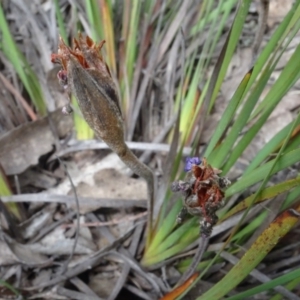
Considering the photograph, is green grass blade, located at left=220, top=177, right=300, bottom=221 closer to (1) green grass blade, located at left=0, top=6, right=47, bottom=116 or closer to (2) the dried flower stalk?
(2) the dried flower stalk

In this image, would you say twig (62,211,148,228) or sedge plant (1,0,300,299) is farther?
twig (62,211,148,228)

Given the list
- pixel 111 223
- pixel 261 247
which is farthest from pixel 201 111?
pixel 261 247

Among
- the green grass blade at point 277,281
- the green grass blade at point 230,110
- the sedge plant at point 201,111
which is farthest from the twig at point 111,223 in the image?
the green grass blade at point 277,281

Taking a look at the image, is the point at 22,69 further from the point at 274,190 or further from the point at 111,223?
the point at 274,190

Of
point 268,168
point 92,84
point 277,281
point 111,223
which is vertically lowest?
point 111,223

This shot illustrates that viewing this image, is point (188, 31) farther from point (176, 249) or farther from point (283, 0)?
point (176, 249)

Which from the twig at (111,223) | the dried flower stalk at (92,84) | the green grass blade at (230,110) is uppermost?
the dried flower stalk at (92,84)

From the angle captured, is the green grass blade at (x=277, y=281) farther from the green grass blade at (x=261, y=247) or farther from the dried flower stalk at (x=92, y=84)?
the dried flower stalk at (x=92, y=84)

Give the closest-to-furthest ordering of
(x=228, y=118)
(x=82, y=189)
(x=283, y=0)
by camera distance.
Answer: (x=228, y=118) → (x=82, y=189) → (x=283, y=0)

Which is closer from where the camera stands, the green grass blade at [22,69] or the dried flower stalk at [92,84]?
the dried flower stalk at [92,84]

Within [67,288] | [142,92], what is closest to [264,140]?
[142,92]

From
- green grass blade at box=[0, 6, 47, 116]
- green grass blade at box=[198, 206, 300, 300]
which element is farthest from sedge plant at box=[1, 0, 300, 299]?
green grass blade at box=[0, 6, 47, 116]
